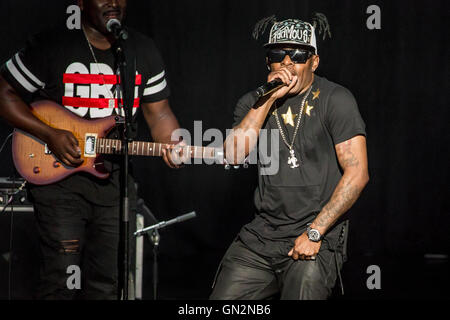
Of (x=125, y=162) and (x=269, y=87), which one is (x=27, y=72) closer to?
(x=125, y=162)

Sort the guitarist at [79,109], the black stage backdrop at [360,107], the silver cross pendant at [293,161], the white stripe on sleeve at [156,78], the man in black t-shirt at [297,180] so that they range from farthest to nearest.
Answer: the black stage backdrop at [360,107]
the white stripe on sleeve at [156,78]
the guitarist at [79,109]
the silver cross pendant at [293,161]
the man in black t-shirt at [297,180]

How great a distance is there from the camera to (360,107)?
6.88 metres

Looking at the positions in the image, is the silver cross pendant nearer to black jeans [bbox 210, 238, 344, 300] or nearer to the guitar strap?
black jeans [bbox 210, 238, 344, 300]

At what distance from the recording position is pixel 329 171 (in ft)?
11.6

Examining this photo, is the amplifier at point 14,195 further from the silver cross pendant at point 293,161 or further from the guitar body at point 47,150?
the silver cross pendant at point 293,161

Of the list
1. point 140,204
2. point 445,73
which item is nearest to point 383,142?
point 445,73

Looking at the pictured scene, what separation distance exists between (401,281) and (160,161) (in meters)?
2.73

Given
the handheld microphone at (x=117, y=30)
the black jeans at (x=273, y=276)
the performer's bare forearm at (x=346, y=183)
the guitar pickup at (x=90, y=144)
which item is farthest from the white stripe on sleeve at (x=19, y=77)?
the performer's bare forearm at (x=346, y=183)

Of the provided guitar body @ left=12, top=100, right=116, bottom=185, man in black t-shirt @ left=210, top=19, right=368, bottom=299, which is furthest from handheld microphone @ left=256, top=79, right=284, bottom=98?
guitar body @ left=12, top=100, right=116, bottom=185

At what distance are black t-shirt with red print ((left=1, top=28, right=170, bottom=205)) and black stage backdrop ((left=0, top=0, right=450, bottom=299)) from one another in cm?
281

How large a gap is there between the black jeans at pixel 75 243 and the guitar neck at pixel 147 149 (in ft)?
→ 1.12

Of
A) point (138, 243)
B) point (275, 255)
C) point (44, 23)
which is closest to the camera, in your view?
point (275, 255)

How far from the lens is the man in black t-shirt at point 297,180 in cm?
336

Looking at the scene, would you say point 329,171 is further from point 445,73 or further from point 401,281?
point 445,73
